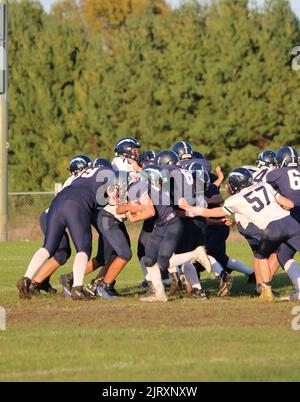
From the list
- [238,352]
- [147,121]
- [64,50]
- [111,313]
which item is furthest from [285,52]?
[238,352]

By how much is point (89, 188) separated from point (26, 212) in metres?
15.2

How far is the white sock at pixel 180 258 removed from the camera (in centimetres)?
1184

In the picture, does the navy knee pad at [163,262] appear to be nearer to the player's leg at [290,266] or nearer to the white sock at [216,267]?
the white sock at [216,267]

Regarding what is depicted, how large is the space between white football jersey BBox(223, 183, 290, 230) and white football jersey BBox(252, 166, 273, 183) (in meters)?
1.02

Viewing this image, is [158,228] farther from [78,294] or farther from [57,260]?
[57,260]

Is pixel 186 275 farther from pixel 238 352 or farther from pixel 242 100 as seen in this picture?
pixel 242 100

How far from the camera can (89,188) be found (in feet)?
38.7

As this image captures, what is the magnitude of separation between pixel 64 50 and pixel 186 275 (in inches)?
719

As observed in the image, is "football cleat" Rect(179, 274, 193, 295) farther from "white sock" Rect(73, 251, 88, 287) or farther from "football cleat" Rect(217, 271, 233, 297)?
"white sock" Rect(73, 251, 88, 287)

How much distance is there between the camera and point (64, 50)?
96.8 feet

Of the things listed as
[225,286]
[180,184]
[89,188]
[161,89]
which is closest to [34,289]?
[89,188]

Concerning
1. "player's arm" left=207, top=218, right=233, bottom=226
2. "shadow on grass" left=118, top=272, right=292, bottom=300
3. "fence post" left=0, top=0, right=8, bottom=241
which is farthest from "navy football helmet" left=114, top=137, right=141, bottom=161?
"fence post" left=0, top=0, right=8, bottom=241

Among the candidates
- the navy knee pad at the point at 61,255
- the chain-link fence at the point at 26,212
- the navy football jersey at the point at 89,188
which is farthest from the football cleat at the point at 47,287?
the chain-link fence at the point at 26,212

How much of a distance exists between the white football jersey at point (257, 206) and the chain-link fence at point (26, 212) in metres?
15.2
